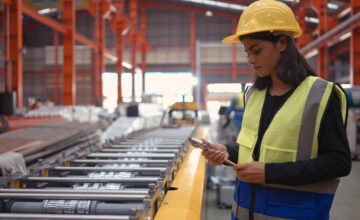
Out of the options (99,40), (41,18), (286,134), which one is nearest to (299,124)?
(286,134)

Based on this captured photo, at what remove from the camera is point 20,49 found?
33.1ft

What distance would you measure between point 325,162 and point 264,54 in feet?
1.72

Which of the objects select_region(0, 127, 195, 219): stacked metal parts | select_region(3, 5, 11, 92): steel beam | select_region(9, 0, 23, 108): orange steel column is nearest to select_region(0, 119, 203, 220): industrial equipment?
select_region(0, 127, 195, 219): stacked metal parts

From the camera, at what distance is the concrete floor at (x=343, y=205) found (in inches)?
150

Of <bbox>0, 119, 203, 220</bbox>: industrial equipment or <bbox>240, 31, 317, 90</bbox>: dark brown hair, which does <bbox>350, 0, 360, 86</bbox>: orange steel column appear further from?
<bbox>240, 31, 317, 90</bbox>: dark brown hair

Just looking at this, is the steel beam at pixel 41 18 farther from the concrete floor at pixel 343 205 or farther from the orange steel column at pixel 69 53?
the concrete floor at pixel 343 205

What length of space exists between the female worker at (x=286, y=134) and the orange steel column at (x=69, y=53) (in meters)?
12.6

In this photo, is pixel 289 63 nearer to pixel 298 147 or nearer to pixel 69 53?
pixel 298 147

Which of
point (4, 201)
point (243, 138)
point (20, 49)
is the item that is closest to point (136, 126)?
point (20, 49)

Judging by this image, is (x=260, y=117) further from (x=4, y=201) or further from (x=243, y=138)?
(x=4, y=201)

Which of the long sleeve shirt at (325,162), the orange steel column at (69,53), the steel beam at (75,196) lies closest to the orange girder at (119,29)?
the orange steel column at (69,53)

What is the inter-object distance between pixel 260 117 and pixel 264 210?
423 mm

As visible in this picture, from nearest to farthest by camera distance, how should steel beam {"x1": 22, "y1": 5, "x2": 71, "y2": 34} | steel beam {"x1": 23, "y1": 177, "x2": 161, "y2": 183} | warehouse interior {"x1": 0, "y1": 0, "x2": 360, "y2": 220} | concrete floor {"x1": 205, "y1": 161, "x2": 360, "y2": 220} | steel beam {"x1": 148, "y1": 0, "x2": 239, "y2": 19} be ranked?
warehouse interior {"x1": 0, "y1": 0, "x2": 360, "y2": 220}, steel beam {"x1": 23, "y1": 177, "x2": 161, "y2": 183}, concrete floor {"x1": 205, "y1": 161, "x2": 360, "y2": 220}, steel beam {"x1": 22, "y1": 5, "x2": 71, "y2": 34}, steel beam {"x1": 148, "y1": 0, "x2": 239, "y2": 19}

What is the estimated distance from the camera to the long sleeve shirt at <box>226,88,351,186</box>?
1.32 m
